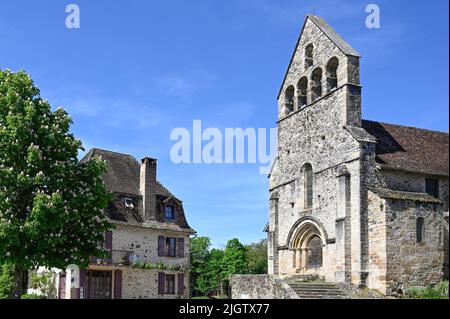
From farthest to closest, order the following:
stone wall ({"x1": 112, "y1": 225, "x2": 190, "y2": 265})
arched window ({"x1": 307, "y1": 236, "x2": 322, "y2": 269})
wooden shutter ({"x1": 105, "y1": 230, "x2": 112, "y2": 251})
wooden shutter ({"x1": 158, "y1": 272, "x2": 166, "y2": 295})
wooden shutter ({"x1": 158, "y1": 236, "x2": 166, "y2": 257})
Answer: wooden shutter ({"x1": 158, "y1": 236, "x2": 166, "y2": 257})
wooden shutter ({"x1": 158, "y1": 272, "x2": 166, "y2": 295})
stone wall ({"x1": 112, "y1": 225, "x2": 190, "y2": 265})
wooden shutter ({"x1": 105, "y1": 230, "x2": 112, "y2": 251})
arched window ({"x1": 307, "y1": 236, "x2": 322, "y2": 269})

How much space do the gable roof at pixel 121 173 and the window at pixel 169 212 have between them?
94 centimetres

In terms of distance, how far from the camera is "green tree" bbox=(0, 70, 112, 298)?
2312cm

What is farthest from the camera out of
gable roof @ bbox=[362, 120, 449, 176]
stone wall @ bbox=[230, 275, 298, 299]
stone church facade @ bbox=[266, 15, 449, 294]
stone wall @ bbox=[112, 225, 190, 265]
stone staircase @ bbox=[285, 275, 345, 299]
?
stone wall @ bbox=[112, 225, 190, 265]

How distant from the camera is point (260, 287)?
27062 millimetres

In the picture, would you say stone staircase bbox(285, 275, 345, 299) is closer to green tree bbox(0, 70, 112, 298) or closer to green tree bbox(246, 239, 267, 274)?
green tree bbox(0, 70, 112, 298)

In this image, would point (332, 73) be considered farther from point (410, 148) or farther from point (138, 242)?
point (138, 242)

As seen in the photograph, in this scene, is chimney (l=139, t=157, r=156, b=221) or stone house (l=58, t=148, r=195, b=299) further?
chimney (l=139, t=157, r=156, b=221)

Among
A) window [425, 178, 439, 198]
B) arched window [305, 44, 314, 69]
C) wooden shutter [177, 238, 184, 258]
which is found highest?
arched window [305, 44, 314, 69]

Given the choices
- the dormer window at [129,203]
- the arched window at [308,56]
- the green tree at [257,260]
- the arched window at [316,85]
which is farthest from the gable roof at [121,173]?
the green tree at [257,260]

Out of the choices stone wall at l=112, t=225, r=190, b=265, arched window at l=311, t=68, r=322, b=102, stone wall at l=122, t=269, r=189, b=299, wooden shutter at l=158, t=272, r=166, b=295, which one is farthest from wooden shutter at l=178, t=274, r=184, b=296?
arched window at l=311, t=68, r=322, b=102

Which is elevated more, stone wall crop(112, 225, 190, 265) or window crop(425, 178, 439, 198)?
window crop(425, 178, 439, 198)

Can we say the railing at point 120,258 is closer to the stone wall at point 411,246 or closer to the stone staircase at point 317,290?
the stone staircase at point 317,290

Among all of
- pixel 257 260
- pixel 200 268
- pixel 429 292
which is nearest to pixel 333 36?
pixel 429 292

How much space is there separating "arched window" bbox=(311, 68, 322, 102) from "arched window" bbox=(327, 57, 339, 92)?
104 cm
